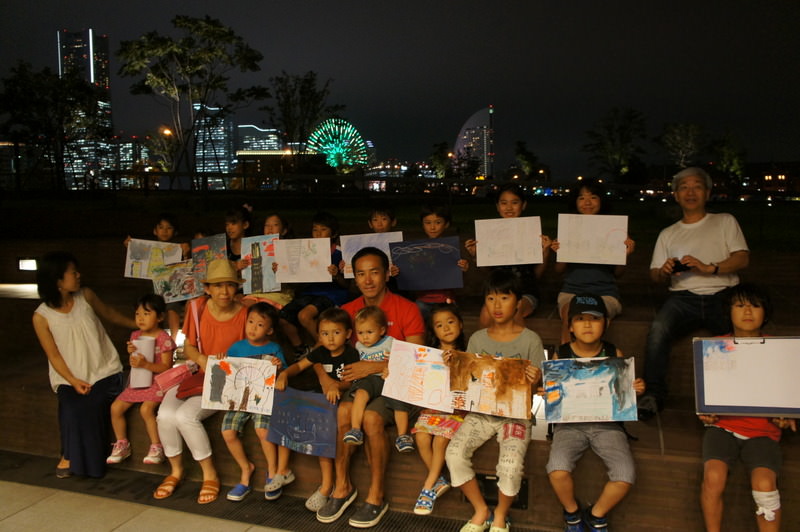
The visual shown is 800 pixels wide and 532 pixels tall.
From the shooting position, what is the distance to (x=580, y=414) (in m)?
2.81

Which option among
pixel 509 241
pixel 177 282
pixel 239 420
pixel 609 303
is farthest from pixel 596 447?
pixel 177 282

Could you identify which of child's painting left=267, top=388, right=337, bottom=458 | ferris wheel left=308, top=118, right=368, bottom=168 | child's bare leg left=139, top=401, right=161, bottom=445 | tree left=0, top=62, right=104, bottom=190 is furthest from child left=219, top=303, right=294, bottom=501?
ferris wheel left=308, top=118, right=368, bottom=168

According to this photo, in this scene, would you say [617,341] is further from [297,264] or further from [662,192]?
[662,192]

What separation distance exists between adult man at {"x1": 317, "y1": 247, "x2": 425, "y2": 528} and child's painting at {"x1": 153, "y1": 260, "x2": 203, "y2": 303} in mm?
1793

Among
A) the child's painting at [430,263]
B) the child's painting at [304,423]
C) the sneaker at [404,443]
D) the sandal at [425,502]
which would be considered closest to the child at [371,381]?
the sneaker at [404,443]

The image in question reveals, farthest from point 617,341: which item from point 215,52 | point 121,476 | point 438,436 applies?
point 215,52

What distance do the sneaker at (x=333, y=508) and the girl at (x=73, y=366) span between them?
4.89ft

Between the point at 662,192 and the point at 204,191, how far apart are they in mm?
7019

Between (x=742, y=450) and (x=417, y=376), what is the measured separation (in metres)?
1.52

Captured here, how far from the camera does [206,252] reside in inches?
184

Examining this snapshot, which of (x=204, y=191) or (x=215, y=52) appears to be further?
(x=215, y=52)

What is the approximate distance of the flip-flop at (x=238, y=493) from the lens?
10.9ft

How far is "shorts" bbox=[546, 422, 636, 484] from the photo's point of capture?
2712mm

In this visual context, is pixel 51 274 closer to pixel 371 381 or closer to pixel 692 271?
pixel 371 381
